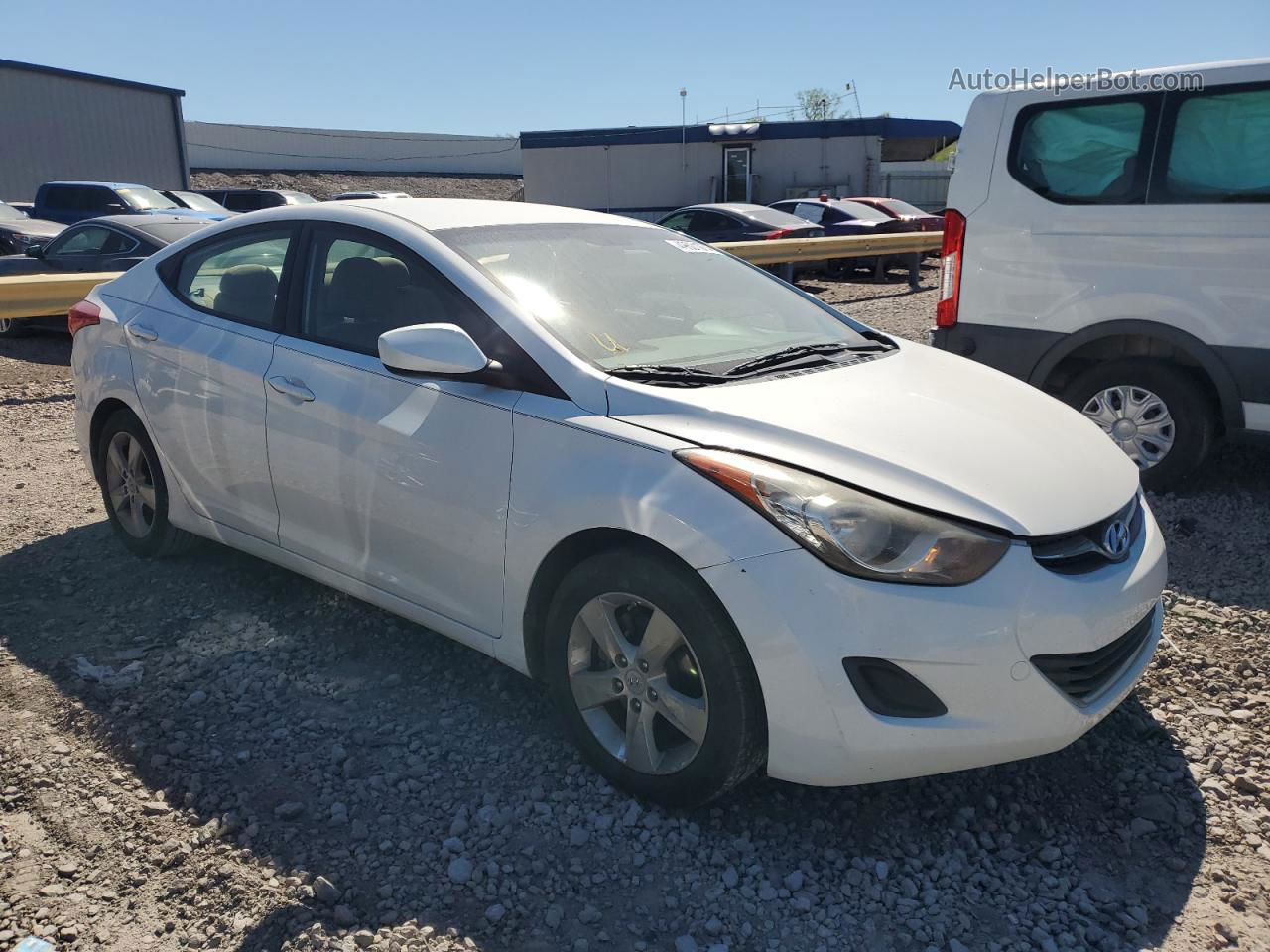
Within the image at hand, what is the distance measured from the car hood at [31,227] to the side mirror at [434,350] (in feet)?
44.9

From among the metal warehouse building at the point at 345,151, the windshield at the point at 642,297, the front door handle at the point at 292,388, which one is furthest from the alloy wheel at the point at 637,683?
the metal warehouse building at the point at 345,151

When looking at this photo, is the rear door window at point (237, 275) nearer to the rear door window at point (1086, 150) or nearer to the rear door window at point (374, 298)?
the rear door window at point (374, 298)

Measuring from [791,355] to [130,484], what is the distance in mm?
3042

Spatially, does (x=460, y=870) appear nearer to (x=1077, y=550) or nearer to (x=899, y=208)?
(x=1077, y=550)

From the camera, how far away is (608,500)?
108 inches

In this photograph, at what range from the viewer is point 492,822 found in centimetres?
287

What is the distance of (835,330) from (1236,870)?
7.06 feet

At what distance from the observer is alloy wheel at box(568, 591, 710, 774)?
273cm

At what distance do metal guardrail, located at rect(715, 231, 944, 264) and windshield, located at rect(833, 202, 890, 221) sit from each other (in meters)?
1.01

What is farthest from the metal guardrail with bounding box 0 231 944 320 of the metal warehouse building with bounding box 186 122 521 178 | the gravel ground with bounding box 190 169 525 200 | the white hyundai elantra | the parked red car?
the metal warehouse building with bounding box 186 122 521 178

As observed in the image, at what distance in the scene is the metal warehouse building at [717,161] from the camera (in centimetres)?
3002

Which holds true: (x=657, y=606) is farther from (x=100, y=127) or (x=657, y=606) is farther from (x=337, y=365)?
(x=100, y=127)

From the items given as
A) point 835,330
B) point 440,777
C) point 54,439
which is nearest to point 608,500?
point 440,777

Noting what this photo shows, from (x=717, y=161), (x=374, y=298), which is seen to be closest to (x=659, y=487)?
(x=374, y=298)
